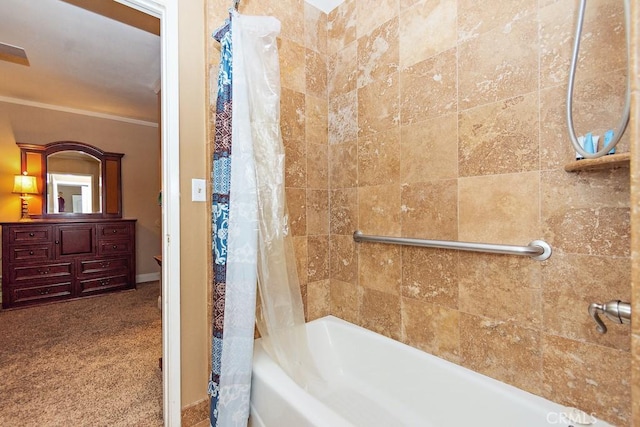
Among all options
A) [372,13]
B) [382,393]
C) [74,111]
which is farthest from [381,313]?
[74,111]

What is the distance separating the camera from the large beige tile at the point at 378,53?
1.44 metres

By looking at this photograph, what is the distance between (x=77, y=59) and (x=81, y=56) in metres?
0.09

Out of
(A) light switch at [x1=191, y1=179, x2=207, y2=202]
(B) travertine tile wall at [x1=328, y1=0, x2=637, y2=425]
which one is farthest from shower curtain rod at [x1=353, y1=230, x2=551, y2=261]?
(A) light switch at [x1=191, y1=179, x2=207, y2=202]

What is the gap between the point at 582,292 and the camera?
905 mm

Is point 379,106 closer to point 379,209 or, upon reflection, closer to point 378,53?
point 378,53

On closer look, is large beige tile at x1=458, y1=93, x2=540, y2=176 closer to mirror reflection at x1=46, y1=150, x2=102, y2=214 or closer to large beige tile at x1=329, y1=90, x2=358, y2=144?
large beige tile at x1=329, y1=90, x2=358, y2=144

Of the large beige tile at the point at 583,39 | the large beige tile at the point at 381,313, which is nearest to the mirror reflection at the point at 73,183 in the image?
the large beige tile at the point at 381,313

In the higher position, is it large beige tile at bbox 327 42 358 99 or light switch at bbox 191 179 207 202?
large beige tile at bbox 327 42 358 99

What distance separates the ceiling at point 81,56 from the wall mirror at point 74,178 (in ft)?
1.91

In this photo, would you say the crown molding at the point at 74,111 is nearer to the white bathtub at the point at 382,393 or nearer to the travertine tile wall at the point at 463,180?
the travertine tile wall at the point at 463,180

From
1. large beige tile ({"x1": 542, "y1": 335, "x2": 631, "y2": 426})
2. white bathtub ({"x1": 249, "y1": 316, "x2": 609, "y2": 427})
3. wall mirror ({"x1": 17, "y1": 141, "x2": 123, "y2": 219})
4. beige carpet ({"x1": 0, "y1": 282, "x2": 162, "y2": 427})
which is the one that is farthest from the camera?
wall mirror ({"x1": 17, "y1": 141, "x2": 123, "y2": 219})

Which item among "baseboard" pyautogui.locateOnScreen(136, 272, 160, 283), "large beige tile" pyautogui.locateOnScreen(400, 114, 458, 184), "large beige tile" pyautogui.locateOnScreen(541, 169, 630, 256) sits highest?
"large beige tile" pyautogui.locateOnScreen(400, 114, 458, 184)

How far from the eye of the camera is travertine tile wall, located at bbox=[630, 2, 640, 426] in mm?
447

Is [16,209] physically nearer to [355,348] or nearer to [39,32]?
[39,32]
